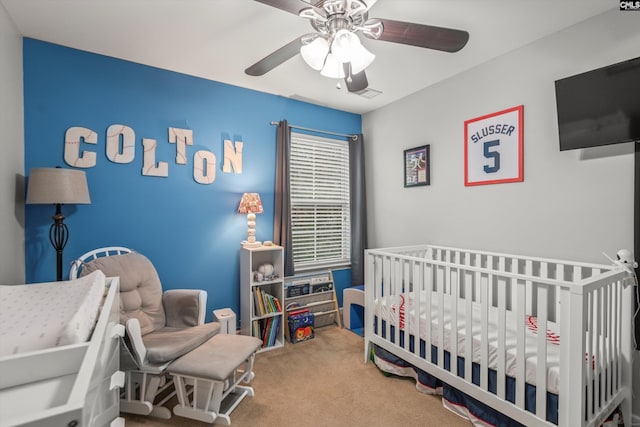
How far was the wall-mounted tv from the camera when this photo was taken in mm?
1594

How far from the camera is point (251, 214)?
279 cm

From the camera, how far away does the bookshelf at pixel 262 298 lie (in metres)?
2.67

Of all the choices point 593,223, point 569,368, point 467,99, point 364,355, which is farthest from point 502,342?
point 467,99

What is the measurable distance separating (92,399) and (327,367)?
6.00 feet

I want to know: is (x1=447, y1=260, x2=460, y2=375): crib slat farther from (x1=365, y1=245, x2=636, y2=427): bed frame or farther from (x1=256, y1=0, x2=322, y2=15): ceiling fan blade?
(x1=256, y1=0, x2=322, y2=15): ceiling fan blade

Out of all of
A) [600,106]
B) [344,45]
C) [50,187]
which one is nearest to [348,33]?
[344,45]

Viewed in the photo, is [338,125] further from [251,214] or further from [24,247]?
[24,247]

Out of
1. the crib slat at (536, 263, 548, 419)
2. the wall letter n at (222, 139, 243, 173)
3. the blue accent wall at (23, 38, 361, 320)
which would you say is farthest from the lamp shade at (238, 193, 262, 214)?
the crib slat at (536, 263, 548, 419)

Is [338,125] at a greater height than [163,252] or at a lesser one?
greater

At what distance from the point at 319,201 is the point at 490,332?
7.00ft

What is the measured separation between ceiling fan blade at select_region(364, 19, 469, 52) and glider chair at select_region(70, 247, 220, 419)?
203cm

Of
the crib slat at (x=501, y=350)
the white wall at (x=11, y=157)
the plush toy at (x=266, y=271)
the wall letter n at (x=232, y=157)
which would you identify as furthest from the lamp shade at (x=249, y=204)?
the crib slat at (x=501, y=350)

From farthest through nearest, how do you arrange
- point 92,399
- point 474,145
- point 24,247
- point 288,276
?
point 288,276 → point 474,145 → point 24,247 → point 92,399

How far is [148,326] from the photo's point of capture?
2.05 metres
